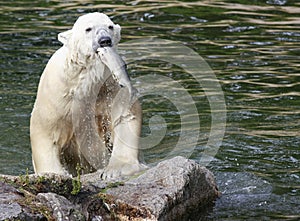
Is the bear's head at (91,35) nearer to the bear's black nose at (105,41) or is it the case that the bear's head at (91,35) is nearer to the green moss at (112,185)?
the bear's black nose at (105,41)

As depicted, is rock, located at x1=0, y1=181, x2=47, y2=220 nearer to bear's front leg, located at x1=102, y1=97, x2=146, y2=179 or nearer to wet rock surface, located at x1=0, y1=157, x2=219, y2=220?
wet rock surface, located at x1=0, y1=157, x2=219, y2=220

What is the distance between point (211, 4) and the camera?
1270cm

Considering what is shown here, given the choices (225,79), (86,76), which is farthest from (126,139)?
(225,79)

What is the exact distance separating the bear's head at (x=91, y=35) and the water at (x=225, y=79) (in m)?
1.25

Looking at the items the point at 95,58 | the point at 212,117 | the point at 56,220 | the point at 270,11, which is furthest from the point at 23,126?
the point at 270,11

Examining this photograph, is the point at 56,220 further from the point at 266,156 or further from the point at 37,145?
the point at 266,156

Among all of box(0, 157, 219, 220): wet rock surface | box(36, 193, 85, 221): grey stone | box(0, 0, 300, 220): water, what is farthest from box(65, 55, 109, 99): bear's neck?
box(0, 0, 300, 220): water

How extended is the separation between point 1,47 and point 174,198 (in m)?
6.56

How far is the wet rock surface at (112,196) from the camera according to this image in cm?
421

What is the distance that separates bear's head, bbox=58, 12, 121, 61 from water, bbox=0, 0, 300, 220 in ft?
4.11

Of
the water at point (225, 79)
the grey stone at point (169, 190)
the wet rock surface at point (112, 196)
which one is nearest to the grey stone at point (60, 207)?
the wet rock surface at point (112, 196)

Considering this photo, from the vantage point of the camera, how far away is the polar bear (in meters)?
5.03

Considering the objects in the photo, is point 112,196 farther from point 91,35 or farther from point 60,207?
point 91,35

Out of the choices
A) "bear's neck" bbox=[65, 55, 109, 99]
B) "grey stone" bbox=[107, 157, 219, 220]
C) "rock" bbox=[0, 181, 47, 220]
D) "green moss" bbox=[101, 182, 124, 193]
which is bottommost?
"grey stone" bbox=[107, 157, 219, 220]
